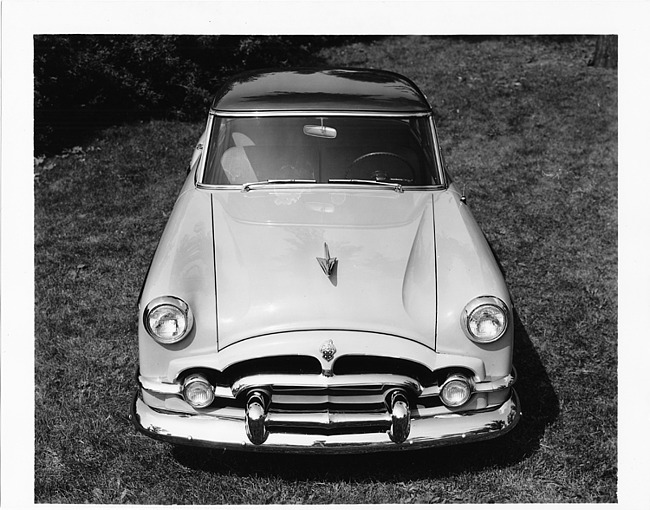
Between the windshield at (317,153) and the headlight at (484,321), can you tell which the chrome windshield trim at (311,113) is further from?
the headlight at (484,321)

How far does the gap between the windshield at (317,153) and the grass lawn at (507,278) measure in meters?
1.54

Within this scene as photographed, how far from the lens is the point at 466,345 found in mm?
3084

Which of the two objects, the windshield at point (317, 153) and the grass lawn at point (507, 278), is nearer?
the grass lawn at point (507, 278)

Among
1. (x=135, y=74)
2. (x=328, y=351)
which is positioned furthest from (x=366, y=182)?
(x=135, y=74)

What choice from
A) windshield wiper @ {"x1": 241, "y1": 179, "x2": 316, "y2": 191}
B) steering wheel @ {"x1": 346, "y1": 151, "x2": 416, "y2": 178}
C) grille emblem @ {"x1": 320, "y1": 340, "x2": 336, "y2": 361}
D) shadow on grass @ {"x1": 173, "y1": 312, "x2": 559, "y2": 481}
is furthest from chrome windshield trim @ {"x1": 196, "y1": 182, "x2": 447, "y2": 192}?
shadow on grass @ {"x1": 173, "y1": 312, "x2": 559, "y2": 481}

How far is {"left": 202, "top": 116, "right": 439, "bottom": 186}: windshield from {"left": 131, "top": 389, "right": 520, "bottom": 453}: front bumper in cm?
154

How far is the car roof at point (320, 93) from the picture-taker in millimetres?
4152

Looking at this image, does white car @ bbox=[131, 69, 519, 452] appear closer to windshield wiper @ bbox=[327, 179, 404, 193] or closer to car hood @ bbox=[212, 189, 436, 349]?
car hood @ bbox=[212, 189, 436, 349]

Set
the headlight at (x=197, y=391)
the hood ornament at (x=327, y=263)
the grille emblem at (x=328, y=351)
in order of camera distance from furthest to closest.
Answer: the hood ornament at (x=327, y=263), the headlight at (x=197, y=391), the grille emblem at (x=328, y=351)

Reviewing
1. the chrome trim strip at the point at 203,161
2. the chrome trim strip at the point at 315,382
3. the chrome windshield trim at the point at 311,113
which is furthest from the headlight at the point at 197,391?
the chrome windshield trim at the point at 311,113

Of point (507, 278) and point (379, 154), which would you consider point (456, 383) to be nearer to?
point (379, 154)
